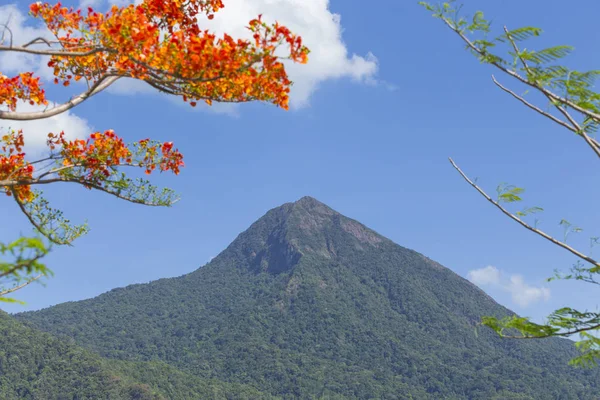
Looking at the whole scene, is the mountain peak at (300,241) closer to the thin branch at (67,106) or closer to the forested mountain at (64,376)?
the forested mountain at (64,376)

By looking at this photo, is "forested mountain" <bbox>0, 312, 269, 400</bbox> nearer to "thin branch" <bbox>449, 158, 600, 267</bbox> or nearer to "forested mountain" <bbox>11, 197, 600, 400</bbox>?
"forested mountain" <bbox>11, 197, 600, 400</bbox>

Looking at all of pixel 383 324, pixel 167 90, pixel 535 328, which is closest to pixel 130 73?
pixel 167 90

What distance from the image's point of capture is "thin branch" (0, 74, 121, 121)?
16.9ft

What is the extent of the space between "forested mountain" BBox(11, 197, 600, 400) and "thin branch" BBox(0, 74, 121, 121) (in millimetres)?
80795

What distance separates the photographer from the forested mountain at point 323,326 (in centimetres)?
10888

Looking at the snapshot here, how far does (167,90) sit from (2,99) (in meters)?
2.13

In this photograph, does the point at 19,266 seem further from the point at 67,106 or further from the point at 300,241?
the point at 300,241

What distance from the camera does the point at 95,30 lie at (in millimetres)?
5340

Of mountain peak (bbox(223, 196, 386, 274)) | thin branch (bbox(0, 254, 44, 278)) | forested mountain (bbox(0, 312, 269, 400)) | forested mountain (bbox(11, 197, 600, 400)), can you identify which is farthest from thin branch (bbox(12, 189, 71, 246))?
mountain peak (bbox(223, 196, 386, 274))

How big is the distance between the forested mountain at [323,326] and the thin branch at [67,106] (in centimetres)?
8080

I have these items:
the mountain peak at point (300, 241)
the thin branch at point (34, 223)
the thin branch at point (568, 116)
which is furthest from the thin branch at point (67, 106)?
the mountain peak at point (300, 241)

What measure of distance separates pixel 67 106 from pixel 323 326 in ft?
462

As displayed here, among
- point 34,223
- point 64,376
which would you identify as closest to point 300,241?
point 64,376

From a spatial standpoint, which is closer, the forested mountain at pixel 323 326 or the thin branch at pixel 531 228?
the thin branch at pixel 531 228
